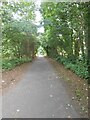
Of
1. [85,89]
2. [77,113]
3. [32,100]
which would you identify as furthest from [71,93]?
[77,113]

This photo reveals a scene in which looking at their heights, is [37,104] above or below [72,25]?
below

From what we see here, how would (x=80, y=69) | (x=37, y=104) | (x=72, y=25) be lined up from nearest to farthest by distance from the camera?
1. (x=37, y=104)
2. (x=80, y=69)
3. (x=72, y=25)

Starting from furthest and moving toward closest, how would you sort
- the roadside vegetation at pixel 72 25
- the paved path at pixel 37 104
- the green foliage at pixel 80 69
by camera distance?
1. the green foliage at pixel 80 69
2. the roadside vegetation at pixel 72 25
3. the paved path at pixel 37 104

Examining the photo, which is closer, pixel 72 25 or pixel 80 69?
pixel 80 69

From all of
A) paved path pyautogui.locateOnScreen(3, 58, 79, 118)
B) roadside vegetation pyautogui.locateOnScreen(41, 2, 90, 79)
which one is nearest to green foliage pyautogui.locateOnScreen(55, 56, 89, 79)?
roadside vegetation pyautogui.locateOnScreen(41, 2, 90, 79)

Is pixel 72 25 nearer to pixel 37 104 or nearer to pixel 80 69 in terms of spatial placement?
pixel 80 69

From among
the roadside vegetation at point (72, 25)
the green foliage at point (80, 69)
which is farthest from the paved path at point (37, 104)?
the green foliage at point (80, 69)

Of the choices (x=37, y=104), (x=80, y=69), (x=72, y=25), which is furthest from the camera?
(x=72, y=25)

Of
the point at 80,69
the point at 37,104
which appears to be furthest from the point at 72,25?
the point at 37,104

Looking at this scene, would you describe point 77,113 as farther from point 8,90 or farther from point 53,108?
point 8,90

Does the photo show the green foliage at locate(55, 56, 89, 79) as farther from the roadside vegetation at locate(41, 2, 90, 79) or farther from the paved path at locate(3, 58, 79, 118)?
the paved path at locate(3, 58, 79, 118)

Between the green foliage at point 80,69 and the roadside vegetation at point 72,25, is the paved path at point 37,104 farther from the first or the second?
the green foliage at point 80,69

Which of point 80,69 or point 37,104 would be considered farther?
point 80,69

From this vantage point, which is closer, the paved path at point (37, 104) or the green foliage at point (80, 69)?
the paved path at point (37, 104)
